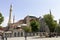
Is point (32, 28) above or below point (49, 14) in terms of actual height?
below

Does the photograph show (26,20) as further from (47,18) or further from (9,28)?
(47,18)

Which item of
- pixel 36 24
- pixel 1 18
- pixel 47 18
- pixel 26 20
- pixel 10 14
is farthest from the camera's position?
pixel 26 20

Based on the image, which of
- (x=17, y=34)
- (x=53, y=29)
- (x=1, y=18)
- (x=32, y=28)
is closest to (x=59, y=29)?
(x=53, y=29)

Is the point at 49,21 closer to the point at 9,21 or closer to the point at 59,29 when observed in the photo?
the point at 59,29

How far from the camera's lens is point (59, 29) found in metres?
58.6

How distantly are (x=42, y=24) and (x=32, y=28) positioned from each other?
13.2 m

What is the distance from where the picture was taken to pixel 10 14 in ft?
242

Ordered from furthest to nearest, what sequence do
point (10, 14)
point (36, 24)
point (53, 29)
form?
1. point (10, 14)
2. point (36, 24)
3. point (53, 29)

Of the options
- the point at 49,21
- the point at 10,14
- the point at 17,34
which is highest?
the point at 10,14

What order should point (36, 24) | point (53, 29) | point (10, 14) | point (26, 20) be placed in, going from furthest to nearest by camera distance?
point (26, 20) < point (10, 14) < point (36, 24) < point (53, 29)

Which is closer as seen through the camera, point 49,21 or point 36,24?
point 49,21

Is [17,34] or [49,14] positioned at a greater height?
[49,14]

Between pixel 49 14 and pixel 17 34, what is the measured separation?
13.4m

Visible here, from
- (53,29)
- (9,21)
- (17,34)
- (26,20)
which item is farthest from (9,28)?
(53,29)
